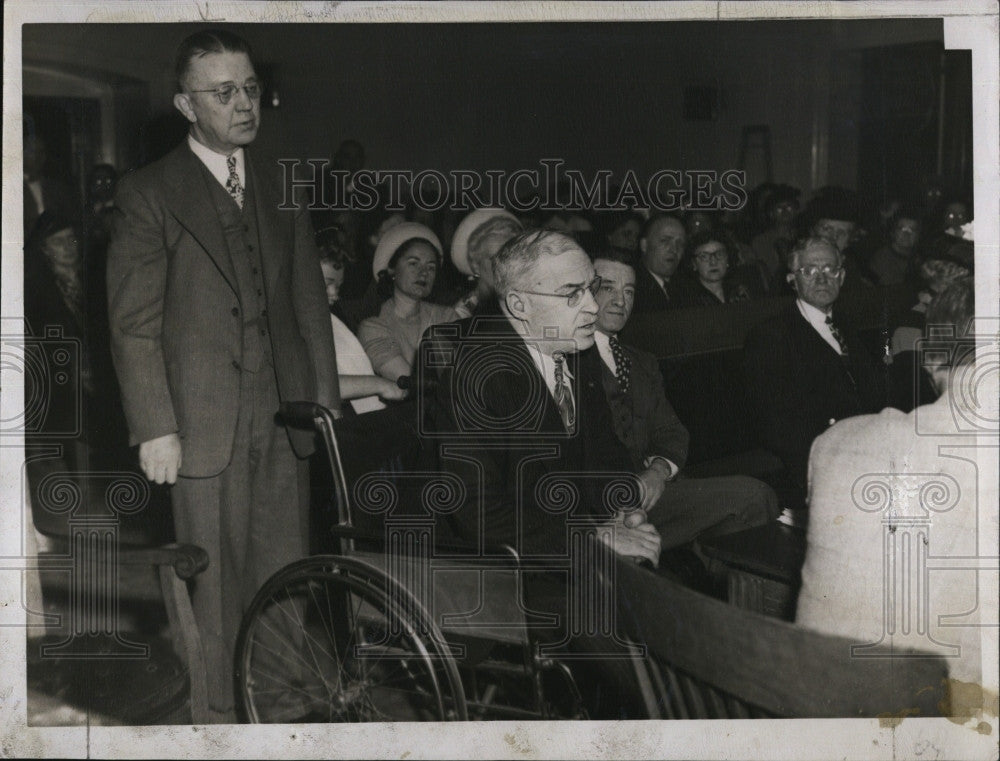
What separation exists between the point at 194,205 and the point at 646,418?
1651 mm

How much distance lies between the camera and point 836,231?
11.5 feet

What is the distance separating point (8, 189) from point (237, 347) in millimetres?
965

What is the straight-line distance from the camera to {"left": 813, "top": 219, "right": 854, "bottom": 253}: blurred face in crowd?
3.48 meters

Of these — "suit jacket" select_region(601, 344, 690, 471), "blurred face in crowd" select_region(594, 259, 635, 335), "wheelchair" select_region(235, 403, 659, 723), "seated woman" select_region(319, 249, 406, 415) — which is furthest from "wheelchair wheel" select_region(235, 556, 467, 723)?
"blurred face in crowd" select_region(594, 259, 635, 335)

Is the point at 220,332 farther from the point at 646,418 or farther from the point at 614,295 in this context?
the point at 646,418

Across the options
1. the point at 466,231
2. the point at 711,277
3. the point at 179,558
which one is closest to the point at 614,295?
the point at 711,277

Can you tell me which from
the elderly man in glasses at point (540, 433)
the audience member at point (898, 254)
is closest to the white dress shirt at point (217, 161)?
the elderly man in glasses at point (540, 433)

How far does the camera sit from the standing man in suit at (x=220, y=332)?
3404 millimetres

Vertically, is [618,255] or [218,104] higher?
[218,104]

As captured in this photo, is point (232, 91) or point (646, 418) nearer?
point (232, 91)

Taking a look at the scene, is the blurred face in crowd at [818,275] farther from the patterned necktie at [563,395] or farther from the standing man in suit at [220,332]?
the standing man in suit at [220,332]

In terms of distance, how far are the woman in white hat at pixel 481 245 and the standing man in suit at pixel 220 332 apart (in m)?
0.48

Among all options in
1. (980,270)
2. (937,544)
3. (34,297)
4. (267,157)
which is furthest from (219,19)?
(937,544)

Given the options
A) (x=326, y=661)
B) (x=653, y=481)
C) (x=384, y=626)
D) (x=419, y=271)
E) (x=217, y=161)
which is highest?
(x=217, y=161)
